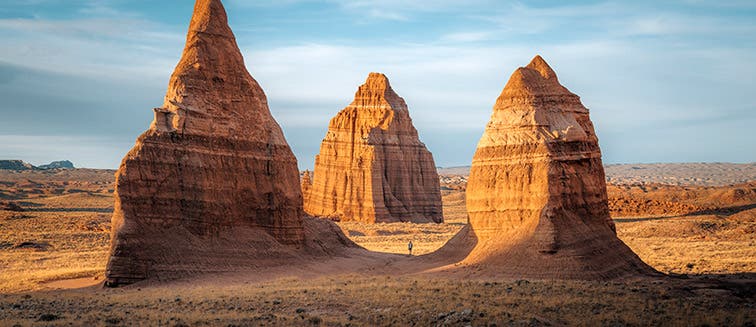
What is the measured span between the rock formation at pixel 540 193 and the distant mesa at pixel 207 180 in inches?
370

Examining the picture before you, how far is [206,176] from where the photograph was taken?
3194 centimetres

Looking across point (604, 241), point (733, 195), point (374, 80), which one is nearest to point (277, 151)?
point (604, 241)

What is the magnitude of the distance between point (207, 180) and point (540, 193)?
14.2 metres

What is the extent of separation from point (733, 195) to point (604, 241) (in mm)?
68919

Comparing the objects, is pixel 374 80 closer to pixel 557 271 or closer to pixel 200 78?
pixel 200 78

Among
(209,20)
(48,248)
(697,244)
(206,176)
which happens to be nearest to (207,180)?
(206,176)

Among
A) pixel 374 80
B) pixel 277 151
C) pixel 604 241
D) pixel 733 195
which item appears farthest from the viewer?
pixel 733 195

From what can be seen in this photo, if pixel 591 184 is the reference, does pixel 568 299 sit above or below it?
below

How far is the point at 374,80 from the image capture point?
83.4 m

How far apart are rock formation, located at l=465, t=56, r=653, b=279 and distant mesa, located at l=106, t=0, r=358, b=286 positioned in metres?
9.40

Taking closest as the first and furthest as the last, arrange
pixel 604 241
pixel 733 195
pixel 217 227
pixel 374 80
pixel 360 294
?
1. pixel 360 294
2. pixel 604 241
3. pixel 217 227
4. pixel 374 80
5. pixel 733 195

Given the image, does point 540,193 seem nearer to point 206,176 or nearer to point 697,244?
point 206,176

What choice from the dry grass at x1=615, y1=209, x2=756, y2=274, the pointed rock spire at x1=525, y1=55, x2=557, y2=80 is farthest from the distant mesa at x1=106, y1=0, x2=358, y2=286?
the dry grass at x1=615, y1=209, x2=756, y2=274

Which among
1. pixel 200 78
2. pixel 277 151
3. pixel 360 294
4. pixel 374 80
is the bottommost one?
pixel 360 294
